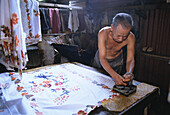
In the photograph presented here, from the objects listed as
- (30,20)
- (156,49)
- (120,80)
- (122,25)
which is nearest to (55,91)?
(120,80)

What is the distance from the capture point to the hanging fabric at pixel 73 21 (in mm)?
4738

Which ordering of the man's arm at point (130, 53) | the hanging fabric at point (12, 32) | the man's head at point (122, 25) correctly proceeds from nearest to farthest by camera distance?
the hanging fabric at point (12, 32) < the man's head at point (122, 25) < the man's arm at point (130, 53)

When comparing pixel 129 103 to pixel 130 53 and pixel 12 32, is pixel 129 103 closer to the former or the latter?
pixel 130 53

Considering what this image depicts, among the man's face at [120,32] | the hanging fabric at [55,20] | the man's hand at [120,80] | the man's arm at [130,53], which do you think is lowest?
the man's hand at [120,80]

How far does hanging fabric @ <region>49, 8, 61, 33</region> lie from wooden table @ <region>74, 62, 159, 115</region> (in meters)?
3.36

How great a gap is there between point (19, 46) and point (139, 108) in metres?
1.26

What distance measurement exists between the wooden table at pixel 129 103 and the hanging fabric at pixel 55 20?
336 centimetres

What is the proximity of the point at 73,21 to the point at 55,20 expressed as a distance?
0.82 metres

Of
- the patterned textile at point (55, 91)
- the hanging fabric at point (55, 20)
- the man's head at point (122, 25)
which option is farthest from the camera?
the hanging fabric at point (55, 20)

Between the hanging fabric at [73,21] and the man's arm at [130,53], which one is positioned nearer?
the man's arm at [130,53]

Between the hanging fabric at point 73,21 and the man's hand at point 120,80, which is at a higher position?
the hanging fabric at point 73,21

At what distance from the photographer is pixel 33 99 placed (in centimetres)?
138

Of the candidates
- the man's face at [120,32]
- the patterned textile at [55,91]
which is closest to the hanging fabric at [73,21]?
the patterned textile at [55,91]

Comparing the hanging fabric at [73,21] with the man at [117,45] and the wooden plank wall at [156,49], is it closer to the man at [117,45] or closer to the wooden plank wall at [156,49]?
the wooden plank wall at [156,49]
